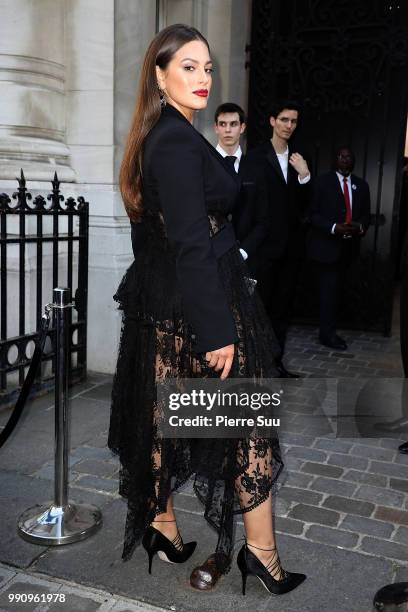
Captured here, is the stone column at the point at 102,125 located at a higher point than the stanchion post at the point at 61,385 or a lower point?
higher

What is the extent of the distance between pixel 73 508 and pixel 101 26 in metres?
3.94

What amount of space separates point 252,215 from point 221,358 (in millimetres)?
2897

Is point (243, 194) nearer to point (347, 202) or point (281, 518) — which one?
point (347, 202)

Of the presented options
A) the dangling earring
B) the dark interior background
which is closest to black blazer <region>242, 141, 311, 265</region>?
the dark interior background

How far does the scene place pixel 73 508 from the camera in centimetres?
304

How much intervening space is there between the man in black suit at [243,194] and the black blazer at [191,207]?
105 inches

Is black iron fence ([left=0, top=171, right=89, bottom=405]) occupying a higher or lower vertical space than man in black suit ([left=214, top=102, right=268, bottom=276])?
lower

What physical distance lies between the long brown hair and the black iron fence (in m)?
2.14

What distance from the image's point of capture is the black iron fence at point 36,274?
4.44 metres

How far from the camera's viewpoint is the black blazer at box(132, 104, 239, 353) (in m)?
2.06

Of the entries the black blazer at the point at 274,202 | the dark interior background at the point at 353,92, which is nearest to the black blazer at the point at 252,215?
the black blazer at the point at 274,202

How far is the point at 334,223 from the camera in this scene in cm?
671

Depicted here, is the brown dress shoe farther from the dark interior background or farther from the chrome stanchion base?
the dark interior background

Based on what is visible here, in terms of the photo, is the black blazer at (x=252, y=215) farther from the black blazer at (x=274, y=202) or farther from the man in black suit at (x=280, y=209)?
the black blazer at (x=274, y=202)
